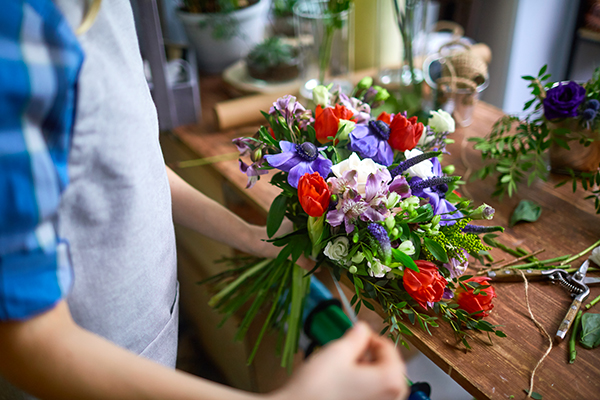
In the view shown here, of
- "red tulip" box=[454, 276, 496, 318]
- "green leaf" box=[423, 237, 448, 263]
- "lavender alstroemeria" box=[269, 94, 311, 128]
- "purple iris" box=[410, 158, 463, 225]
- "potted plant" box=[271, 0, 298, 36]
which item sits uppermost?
"potted plant" box=[271, 0, 298, 36]

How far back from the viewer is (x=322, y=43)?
1136 millimetres

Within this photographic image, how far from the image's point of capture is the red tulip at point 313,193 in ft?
1.68

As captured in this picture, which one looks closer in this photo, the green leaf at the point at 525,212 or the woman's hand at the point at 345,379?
the woman's hand at the point at 345,379

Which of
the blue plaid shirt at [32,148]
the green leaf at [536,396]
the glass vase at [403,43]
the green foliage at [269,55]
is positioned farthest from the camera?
the green foliage at [269,55]

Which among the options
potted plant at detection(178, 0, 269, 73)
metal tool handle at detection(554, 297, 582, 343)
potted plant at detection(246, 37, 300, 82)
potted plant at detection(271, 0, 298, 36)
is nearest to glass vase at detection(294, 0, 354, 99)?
potted plant at detection(246, 37, 300, 82)

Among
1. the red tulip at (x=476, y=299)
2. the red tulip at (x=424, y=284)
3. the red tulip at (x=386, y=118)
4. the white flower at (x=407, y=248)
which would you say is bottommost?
the red tulip at (x=476, y=299)

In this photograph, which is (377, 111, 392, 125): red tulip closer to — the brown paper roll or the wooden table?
the wooden table

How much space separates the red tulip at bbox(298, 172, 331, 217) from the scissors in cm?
31

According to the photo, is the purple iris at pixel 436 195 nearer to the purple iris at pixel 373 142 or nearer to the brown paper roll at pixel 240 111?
the purple iris at pixel 373 142

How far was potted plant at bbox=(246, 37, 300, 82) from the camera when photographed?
125 cm

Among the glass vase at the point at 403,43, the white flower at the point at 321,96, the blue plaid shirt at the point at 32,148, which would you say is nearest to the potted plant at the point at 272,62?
the glass vase at the point at 403,43

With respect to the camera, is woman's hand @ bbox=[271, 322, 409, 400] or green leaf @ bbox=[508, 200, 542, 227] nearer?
woman's hand @ bbox=[271, 322, 409, 400]

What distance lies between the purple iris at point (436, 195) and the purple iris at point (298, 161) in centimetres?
12

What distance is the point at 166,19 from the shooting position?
154 cm
